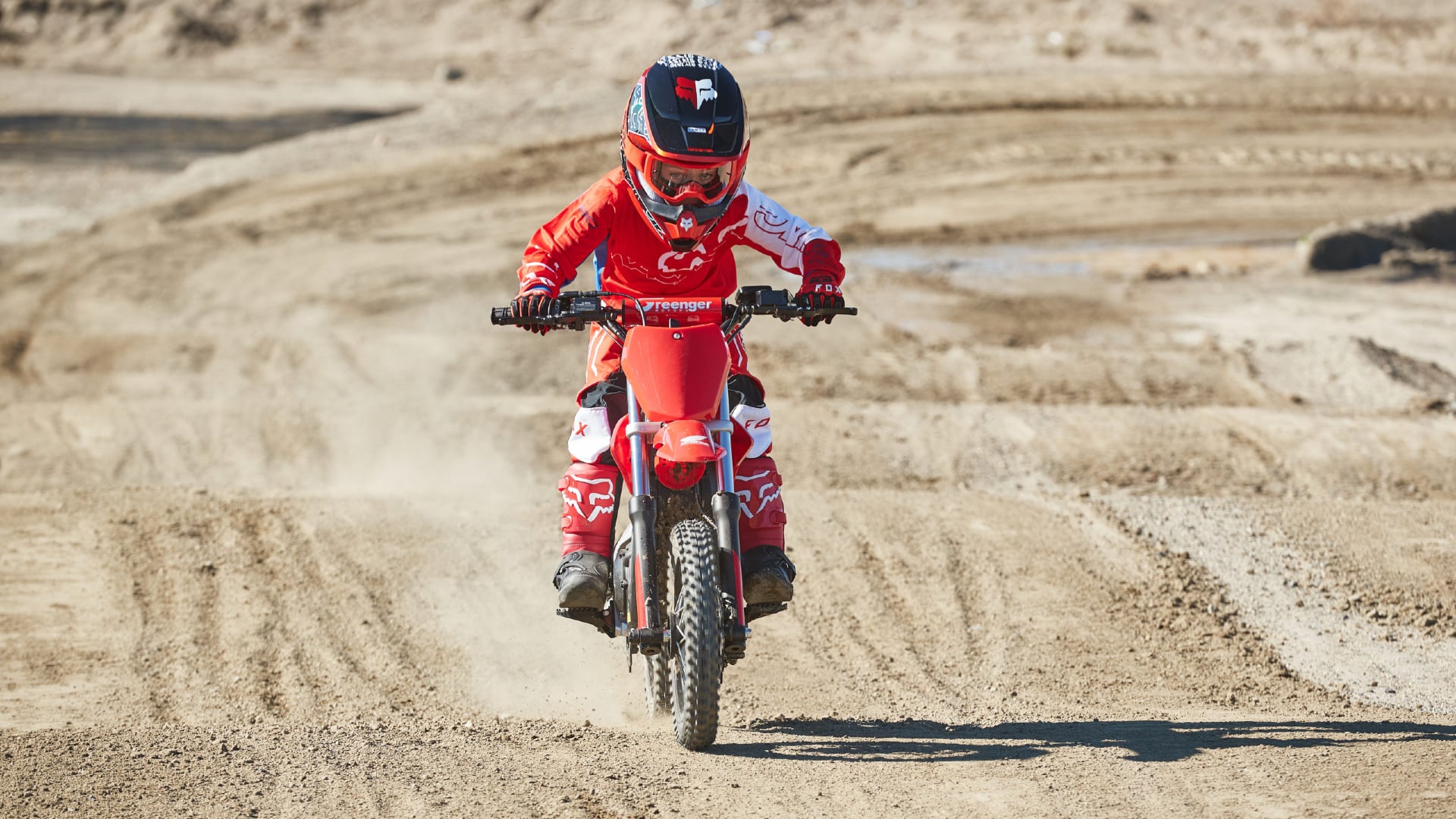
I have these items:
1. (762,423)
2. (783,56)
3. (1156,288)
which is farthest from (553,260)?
(783,56)

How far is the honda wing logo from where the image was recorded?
17.1 ft

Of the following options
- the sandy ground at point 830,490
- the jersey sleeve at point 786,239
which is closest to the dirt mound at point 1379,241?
the sandy ground at point 830,490

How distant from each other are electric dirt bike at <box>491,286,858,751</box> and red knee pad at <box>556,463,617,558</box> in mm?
165

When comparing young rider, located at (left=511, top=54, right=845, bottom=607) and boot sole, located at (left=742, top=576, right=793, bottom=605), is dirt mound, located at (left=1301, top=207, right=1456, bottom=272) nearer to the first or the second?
young rider, located at (left=511, top=54, right=845, bottom=607)

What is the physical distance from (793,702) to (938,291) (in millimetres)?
10014

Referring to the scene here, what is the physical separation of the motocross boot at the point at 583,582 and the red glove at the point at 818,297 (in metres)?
1.28

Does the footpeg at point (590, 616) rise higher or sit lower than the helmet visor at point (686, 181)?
lower

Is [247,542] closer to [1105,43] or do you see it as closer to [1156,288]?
[1156,288]

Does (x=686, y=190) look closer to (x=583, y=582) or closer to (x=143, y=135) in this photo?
(x=583, y=582)

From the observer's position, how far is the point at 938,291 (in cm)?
1578

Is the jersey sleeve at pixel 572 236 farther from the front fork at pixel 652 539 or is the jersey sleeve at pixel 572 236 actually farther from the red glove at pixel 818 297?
the red glove at pixel 818 297

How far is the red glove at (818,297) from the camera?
17.7 feet

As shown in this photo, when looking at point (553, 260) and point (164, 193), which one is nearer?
point (553, 260)

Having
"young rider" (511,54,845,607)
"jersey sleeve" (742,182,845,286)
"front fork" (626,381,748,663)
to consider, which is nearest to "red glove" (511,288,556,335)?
"young rider" (511,54,845,607)
